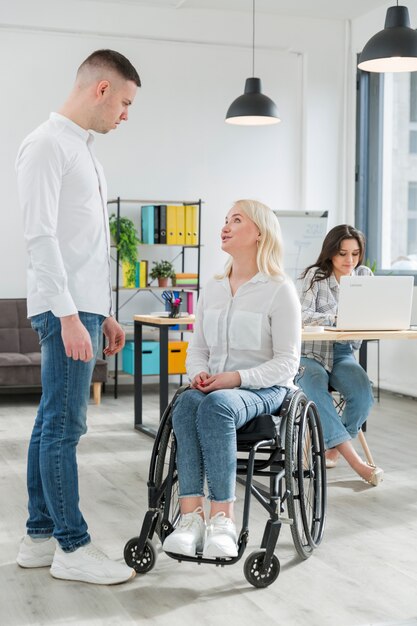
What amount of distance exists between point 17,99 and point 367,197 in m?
3.10

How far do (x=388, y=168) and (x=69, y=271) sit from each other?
17.7ft

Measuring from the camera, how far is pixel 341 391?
4.21m

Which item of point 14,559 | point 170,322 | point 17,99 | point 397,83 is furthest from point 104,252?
point 397,83

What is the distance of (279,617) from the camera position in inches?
97.4

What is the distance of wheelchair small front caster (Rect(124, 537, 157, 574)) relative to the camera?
2773 mm

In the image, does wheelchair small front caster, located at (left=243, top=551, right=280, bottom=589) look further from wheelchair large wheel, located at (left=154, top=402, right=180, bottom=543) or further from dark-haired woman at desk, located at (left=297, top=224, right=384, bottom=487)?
dark-haired woman at desk, located at (left=297, top=224, right=384, bottom=487)

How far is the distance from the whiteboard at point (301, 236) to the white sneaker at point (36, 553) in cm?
479

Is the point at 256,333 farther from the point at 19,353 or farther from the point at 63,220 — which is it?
the point at 19,353

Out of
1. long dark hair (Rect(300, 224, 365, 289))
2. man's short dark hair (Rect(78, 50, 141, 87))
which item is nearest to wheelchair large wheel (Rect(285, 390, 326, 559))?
man's short dark hair (Rect(78, 50, 141, 87))

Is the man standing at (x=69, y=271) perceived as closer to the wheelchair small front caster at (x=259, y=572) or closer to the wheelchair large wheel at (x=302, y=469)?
the wheelchair small front caster at (x=259, y=572)

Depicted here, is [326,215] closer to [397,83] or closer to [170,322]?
[397,83]

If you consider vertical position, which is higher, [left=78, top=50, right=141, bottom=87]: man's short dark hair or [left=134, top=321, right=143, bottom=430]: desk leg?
[left=78, top=50, right=141, bottom=87]: man's short dark hair

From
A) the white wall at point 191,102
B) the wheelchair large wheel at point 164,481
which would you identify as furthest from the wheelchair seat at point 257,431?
the white wall at point 191,102

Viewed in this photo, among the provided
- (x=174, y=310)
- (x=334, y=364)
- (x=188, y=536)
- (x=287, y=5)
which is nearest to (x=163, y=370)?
(x=174, y=310)
